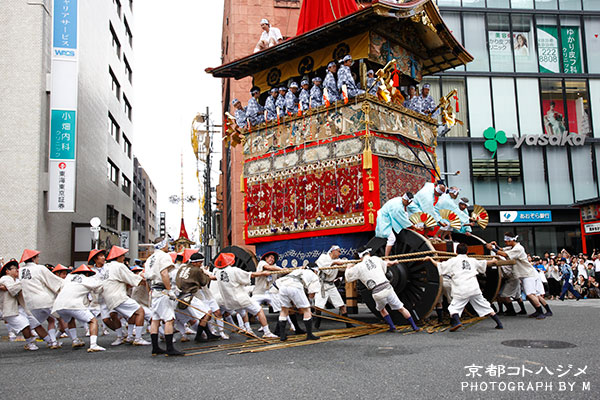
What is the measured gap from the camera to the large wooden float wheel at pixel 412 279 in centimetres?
917

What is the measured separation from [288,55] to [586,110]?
23990 millimetres

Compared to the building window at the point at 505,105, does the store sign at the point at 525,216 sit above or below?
below

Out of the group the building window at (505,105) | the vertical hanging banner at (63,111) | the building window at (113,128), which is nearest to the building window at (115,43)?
the building window at (113,128)

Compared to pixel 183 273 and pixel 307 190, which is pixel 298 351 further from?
pixel 307 190

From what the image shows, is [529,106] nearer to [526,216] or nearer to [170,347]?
[526,216]

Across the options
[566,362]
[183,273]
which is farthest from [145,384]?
[566,362]

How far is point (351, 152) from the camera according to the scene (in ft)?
35.8

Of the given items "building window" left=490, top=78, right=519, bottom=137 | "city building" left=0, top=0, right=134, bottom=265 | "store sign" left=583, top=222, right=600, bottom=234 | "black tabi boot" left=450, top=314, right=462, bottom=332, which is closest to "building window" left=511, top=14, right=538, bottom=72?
"building window" left=490, top=78, right=519, bottom=137

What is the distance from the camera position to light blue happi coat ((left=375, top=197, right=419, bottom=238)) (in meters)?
9.55

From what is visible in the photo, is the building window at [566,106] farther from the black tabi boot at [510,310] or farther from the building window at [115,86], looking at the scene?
the building window at [115,86]

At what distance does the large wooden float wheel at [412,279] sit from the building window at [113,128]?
2859cm

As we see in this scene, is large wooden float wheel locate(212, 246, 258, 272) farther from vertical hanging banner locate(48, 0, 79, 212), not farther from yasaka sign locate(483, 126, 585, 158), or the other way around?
yasaka sign locate(483, 126, 585, 158)

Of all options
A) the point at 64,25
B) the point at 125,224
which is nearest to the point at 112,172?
the point at 125,224

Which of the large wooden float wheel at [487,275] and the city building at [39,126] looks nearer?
the large wooden float wheel at [487,275]
